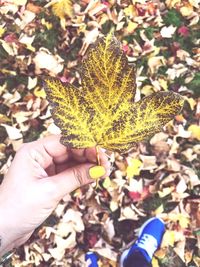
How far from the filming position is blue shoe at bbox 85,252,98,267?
8.84ft

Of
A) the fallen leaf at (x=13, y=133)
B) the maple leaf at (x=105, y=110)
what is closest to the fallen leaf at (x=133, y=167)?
the fallen leaf at (x=13, y=133)

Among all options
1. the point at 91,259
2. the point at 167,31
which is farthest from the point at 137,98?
the point at 91,259

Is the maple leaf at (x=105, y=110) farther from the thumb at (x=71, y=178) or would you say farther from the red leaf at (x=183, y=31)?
the red leaf at (x=183, y=31)

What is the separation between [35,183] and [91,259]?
98cm

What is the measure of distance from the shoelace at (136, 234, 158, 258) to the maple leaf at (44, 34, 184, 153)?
1470 mm

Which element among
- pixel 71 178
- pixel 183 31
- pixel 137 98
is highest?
pixel 71 178

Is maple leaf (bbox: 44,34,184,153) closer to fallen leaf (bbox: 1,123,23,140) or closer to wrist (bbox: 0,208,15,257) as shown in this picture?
wrist (bbox: 0,208,15,257)

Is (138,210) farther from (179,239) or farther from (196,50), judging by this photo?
(196,50)

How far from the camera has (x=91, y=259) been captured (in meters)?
2.71

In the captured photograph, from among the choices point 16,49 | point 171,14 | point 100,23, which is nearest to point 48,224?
point 16,49

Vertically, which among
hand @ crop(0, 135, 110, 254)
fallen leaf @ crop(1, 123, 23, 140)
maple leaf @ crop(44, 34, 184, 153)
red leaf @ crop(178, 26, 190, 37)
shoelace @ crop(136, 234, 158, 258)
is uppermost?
maple leaf @ crop(44, 34, 184, 153)

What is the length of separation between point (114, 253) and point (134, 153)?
2.10 feet

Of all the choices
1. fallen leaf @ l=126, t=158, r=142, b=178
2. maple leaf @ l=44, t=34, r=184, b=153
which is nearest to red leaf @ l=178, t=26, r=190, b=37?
fallen leaf @ l=126, t=158, r=142, b=178

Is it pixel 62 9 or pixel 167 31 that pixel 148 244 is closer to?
Result: pixel 167 31
